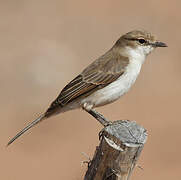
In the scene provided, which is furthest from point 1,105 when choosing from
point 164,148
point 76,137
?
point 164,148

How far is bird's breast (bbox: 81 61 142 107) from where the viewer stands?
8172 mm

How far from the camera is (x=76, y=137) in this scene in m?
13.2

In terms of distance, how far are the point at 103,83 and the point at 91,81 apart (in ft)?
0.56

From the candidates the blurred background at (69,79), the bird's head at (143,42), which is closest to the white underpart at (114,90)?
the bird's head at (143,42)

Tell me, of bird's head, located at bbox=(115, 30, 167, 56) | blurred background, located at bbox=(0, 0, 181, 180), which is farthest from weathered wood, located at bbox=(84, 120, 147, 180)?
blurred background, located at bbox=(0, 0, 181, 180)

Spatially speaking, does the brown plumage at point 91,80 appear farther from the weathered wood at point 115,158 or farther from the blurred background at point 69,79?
the blurred background at point 69,79

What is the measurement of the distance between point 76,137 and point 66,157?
35.2 inches

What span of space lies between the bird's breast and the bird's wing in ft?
0.19

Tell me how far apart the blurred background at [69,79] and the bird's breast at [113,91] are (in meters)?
3.78

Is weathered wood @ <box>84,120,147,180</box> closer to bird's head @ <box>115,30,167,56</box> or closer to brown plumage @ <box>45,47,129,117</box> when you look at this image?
brown plumage @ <box>45,47,129,117</box>

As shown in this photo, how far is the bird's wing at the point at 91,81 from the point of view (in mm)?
8195

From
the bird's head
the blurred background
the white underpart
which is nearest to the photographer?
the white underpart

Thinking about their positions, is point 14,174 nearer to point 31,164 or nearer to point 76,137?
point 31,164

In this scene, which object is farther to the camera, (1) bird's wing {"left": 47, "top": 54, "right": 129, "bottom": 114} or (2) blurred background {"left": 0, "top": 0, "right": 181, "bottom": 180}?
(2) blurred background {"left": 0, "top": 0, "right": 181, "bottom": 180}
